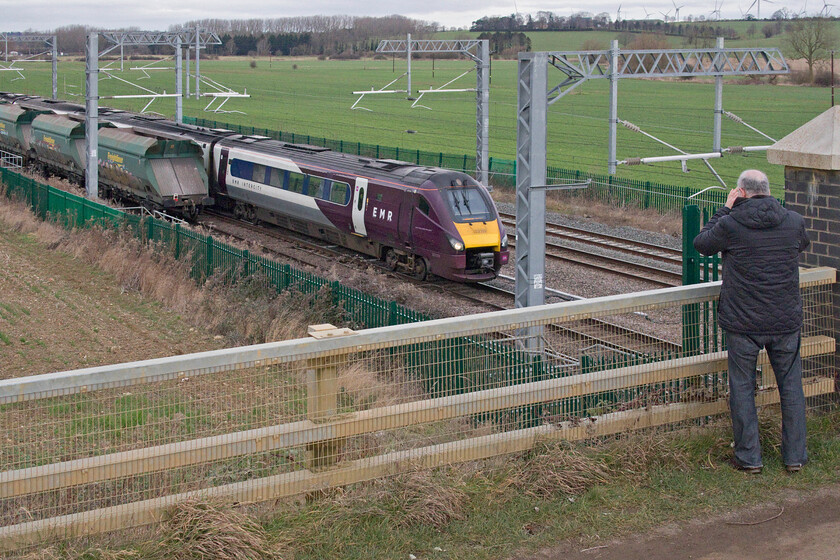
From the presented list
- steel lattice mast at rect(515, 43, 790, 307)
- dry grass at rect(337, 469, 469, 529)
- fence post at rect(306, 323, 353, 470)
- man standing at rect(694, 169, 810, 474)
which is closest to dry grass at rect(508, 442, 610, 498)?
dry grass at rect(337, 469, 469, 529)

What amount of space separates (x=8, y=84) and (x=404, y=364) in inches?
4083

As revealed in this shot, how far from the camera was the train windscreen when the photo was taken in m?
20.4

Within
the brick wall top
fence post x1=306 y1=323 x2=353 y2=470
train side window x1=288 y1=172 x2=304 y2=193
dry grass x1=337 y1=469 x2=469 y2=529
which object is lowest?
dry grass x1=337 y1=469 x2=469 y2=529

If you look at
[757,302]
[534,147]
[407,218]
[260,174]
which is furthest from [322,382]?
[260,174]

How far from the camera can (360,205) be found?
2252 centimetres

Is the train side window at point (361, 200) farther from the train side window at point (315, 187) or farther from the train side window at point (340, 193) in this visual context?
the train side window at point (315, 187)

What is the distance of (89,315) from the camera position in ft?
54.7

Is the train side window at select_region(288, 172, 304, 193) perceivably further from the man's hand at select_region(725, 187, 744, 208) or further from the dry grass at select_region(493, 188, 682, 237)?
the man's hand at select_region(725, 187, 744, 208)

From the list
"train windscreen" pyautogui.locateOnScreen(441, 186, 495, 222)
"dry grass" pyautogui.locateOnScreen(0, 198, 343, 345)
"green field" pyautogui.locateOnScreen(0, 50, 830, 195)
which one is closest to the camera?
"dry grass" pyautogui.locateOnScreen(0, 198, 343, 345)

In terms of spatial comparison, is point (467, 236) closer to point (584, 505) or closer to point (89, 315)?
point (89, 315)

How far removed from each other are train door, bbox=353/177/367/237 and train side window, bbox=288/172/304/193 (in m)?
2.69

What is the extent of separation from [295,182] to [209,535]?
21.0 m

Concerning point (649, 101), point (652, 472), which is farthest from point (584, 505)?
point (649, 101)

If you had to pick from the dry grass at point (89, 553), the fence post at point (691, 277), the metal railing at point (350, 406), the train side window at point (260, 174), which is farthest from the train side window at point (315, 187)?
the dry grass at point (89, 553)
